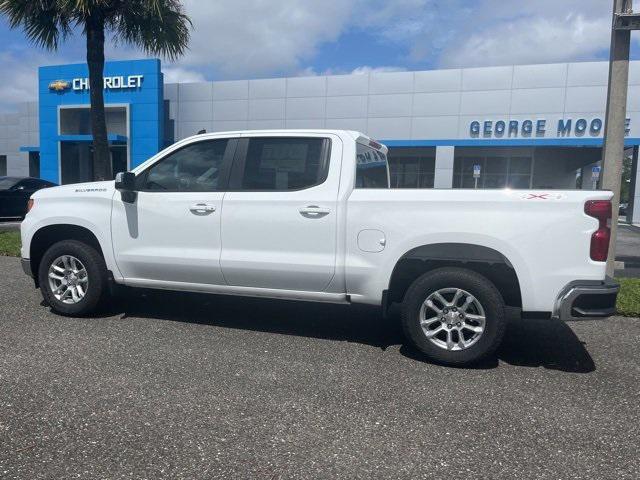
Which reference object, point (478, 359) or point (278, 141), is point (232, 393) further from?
point (278, 141)

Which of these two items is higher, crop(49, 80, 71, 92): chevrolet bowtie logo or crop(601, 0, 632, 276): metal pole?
crop(49, 80, 71, 92): chevrolet bowtie logo

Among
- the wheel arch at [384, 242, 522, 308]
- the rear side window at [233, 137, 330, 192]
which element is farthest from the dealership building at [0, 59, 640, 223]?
the wheel arch at [384, 242, 522, 308]

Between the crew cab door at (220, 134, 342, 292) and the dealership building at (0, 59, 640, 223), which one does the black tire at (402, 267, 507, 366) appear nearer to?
the crew cab door at (220, 134, 342, 292)

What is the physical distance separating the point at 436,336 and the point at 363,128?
23911 mm

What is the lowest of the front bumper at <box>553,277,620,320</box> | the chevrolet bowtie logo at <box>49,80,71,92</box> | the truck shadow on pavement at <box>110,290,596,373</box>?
the truck shadow on pavement at <box>110,290,596,373</box>

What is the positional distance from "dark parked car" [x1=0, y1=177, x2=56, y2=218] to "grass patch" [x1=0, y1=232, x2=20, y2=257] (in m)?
4.17

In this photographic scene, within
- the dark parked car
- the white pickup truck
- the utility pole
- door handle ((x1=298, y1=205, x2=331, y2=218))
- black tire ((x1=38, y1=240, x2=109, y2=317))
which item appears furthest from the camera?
the dark parked car

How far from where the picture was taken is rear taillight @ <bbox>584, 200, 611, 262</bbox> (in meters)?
3.99

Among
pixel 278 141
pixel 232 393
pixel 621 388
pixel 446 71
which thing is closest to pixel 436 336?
pixel 621 388

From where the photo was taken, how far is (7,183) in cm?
1652

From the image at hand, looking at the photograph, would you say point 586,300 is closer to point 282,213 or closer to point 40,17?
point 282,213

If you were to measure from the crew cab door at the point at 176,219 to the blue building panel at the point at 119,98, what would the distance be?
24.8m

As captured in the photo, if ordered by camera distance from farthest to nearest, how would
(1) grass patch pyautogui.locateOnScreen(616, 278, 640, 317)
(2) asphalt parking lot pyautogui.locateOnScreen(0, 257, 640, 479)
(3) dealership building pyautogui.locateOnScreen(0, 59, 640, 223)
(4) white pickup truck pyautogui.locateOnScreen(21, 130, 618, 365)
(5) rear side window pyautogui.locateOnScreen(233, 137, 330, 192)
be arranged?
1. (3) dealership building pyautogui.locateOnScreen(0, 59, 640, 223)
2. (1) grass patch pyautogui.locateOnScreen(616, 278, 640, 317)
3. (5) rear side window pyautogui.locateOnScreen(233, 137, 330, 192)
4. (4) white pickup truck pyautogui.locateOnScreen(21, 130, 618, 365)
5. (2) asphalt parking lot pyautogui.locateOnScreen(0, 257, 640, 479)

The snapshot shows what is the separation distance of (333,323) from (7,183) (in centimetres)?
1480
